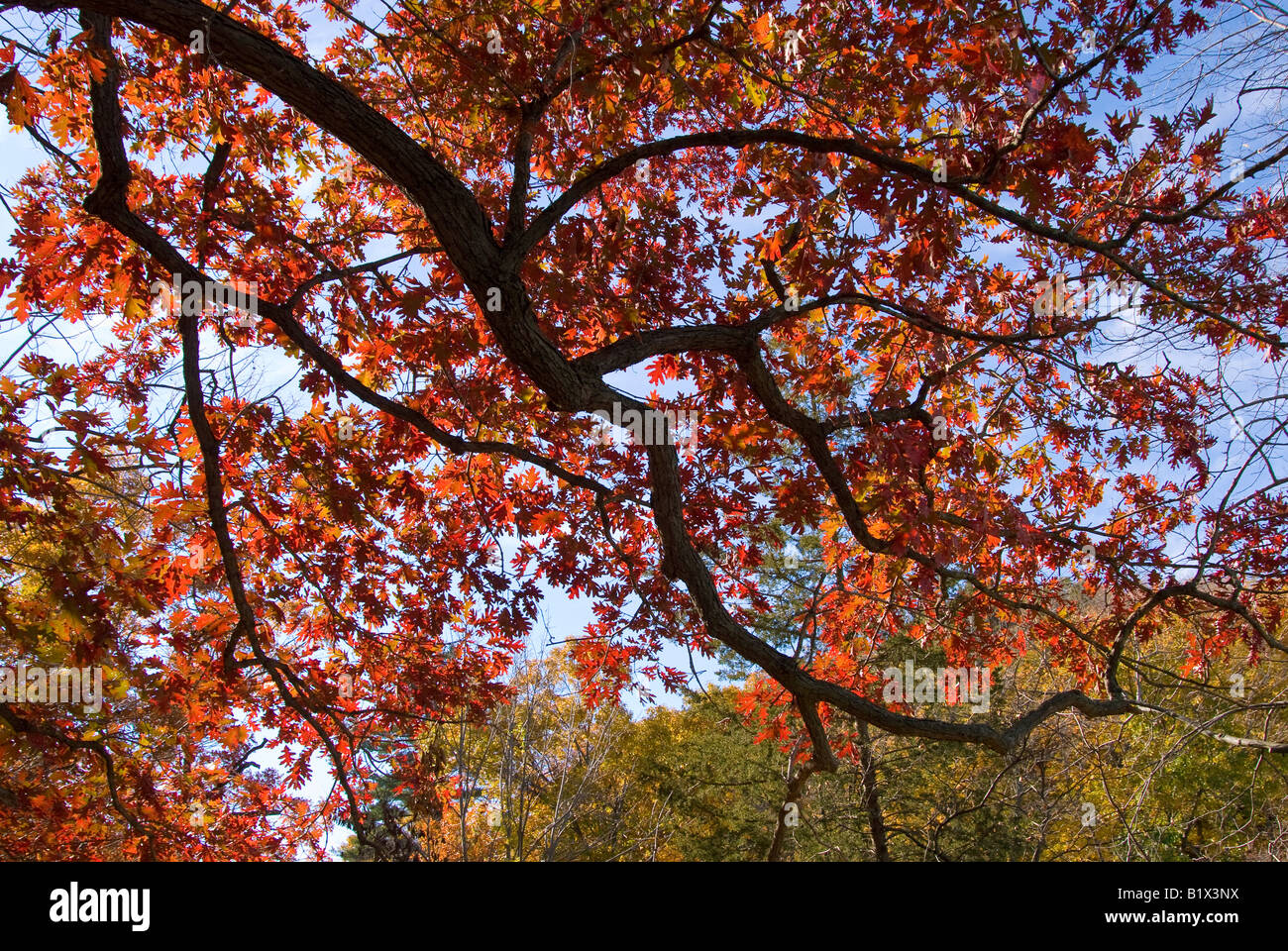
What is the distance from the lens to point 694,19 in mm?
4184

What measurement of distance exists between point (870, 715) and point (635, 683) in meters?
2.03

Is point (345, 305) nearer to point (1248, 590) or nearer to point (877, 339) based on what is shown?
point (877, 339)

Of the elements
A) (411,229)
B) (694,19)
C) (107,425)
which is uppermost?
(694,19)

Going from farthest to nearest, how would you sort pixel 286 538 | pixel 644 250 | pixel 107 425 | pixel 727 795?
pixel 727 795, pixel 286 538, pixel 644 250, pixel 107 425

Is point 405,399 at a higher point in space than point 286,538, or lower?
higher

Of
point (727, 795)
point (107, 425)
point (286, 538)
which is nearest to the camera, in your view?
point (107, 425)

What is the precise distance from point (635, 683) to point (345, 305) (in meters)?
3.25

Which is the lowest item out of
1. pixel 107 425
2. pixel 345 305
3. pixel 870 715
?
pixel 870 715

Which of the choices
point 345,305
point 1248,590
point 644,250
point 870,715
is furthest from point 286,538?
point 1248,590

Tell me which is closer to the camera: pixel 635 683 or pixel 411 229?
pixel 411 229

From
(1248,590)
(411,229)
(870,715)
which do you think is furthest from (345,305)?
(1248,590)
